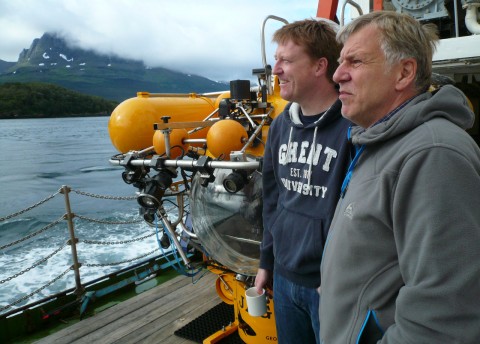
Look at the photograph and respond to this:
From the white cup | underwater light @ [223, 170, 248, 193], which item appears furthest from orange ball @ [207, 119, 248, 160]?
the white cup

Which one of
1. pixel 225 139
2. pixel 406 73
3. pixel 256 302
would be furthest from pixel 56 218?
pixel 406 73

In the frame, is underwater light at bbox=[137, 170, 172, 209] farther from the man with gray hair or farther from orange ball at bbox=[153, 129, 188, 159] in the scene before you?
the man with gray hair

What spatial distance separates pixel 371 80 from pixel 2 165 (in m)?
22.3

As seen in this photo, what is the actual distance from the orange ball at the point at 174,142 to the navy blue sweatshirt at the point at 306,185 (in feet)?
3.09

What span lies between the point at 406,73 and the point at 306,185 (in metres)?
0.65

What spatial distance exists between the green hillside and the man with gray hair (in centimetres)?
4978

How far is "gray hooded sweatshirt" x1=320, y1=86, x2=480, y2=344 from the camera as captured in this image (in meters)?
0.73

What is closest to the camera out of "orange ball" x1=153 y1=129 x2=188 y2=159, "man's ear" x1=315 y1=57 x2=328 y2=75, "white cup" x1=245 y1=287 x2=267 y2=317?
"man's ear" x1=315 y1=57 x2=328 y2=75

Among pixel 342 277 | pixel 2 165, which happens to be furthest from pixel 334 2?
pixel 2 165

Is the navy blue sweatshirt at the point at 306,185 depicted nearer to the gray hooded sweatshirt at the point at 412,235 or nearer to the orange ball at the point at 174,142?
the gray hooded sweatshirt at the point at 412,235

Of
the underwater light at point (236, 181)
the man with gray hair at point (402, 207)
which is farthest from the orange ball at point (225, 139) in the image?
the man with gray hair at point (402, 207)

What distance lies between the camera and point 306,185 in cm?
150

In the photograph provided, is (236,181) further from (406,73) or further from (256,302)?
(406,73)

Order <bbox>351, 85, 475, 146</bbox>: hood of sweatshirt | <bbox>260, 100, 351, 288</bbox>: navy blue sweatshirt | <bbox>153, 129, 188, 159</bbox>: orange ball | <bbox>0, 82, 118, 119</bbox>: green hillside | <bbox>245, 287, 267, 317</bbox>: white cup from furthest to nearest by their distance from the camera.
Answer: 1. <bbox>0, 82, 118, 119</bbox>: green hillside
2. <bbox>153, 129, 188, 159</bbox>: orange ball
3. <bbox>245, 287, 267, 317</bbox>: white cup
4. <bbox>260, 100, 351, 288</bbox>: navy blue sweatshirt
5. <bbox>351, 85, 475, 146</bbox>: hood of sweatshirt
